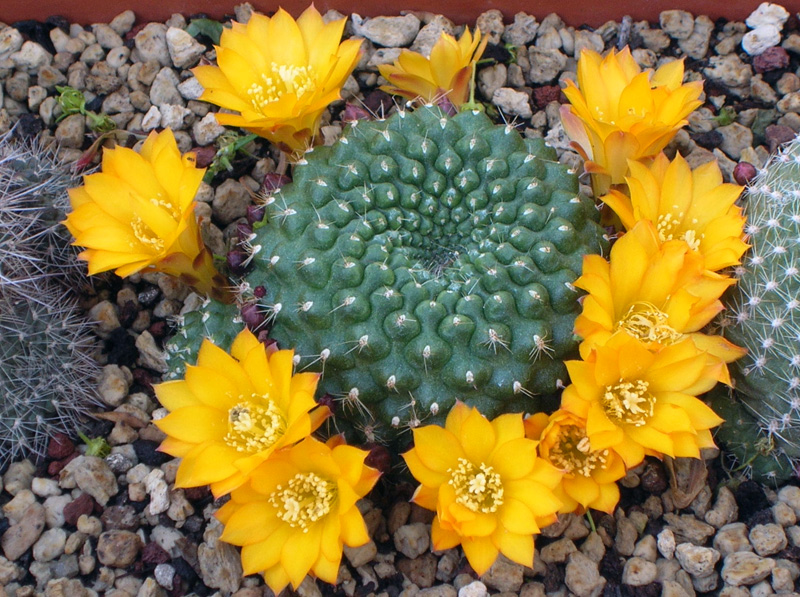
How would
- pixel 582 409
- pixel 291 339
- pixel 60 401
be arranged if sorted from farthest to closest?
pixel 60 401
pixel 291 339
pixel 582 409

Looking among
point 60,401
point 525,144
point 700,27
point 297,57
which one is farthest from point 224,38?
point 700,27

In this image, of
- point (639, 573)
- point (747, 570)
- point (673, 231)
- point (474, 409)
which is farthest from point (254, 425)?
point (747, 570)

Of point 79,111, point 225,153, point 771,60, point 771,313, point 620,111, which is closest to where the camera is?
point 771,313

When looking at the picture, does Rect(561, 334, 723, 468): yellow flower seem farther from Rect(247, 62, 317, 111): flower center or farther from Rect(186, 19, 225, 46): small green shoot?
Rect(186, 19, 225, 46): small green shoot

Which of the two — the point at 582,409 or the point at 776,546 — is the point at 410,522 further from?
the point at 776,546

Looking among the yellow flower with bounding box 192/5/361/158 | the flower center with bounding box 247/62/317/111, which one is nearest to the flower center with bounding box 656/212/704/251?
the yellow flower with bounding box 192/5/361/158

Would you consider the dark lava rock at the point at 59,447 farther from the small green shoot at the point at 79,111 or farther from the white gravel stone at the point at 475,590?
the white gravel stone at the point at 475,590

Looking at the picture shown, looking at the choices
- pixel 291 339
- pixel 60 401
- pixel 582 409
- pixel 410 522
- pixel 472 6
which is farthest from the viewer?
pixel 472 6

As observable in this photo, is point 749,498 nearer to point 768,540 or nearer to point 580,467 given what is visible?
point 768,540
